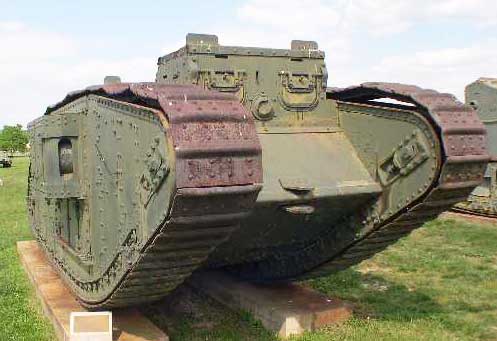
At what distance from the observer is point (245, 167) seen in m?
3.94

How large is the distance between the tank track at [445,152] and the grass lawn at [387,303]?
104 cm

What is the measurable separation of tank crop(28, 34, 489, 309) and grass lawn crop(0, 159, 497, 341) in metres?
0.70

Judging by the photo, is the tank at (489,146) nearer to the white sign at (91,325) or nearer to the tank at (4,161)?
the white sign at (91,325)

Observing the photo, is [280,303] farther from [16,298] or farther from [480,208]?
[480,208]

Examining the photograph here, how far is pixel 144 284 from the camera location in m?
4.82

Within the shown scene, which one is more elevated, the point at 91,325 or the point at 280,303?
the point at 91,325

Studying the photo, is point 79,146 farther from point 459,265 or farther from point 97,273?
point 459,265

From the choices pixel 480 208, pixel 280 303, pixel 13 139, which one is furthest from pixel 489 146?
pixel 13 139

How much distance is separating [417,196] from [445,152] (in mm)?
550

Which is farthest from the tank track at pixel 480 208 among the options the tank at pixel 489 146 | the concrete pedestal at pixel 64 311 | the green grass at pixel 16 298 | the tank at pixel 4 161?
the tank at pixel 4 161

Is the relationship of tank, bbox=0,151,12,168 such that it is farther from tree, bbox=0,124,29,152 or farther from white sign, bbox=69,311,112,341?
white sign, bbox=69,311,112,341

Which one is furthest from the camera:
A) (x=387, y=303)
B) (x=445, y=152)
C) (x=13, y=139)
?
(x=13, y=139)

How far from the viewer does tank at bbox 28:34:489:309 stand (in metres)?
3.98

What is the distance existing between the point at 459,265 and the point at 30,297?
5897 millimetres
